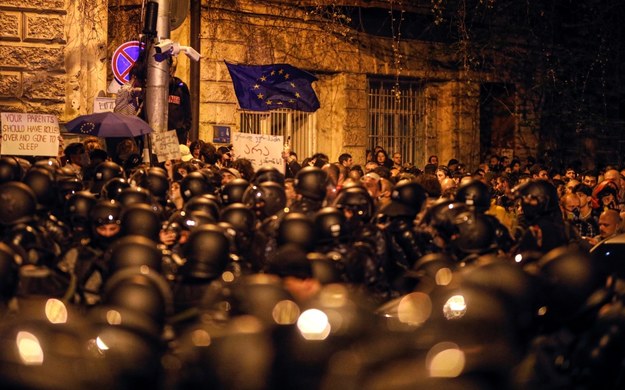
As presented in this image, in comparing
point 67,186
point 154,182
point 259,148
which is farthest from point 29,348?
point 259,148

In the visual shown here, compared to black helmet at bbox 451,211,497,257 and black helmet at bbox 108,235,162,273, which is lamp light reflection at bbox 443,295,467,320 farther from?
black helmet at bbox 451,211,497,257

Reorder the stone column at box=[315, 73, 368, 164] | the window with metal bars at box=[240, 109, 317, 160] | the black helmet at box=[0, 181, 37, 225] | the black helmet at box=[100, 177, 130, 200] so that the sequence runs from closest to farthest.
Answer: the black helmet at box=[0, 181, 37, 225]
the black helmet at box=[100, 177, 130, 200]
the window with metal bars at box=[240, 109, 317, 160]
the stone column at box=[315, 73, 368, 164]

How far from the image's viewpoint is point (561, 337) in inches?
188

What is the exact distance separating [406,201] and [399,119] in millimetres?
13226

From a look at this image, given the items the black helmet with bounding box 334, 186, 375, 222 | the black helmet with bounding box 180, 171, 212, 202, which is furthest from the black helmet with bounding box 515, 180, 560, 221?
the black helmet with bounding box 180, 171, 212, 202

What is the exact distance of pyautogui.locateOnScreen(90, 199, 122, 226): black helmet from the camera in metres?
7.77

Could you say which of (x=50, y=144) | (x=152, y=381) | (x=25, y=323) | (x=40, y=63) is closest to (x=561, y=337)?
(x=152, y=381)

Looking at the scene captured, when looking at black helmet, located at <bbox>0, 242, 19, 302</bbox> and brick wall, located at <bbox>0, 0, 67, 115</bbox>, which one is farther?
brick wall, located at <bbox>0, 0, 67, 115</bbox>

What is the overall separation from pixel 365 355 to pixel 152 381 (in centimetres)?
68

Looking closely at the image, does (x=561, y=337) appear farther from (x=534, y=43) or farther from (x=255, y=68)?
(x=534, y=43)

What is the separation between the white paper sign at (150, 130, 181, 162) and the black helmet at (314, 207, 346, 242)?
464 cm

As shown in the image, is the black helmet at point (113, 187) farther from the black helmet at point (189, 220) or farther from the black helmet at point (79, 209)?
the black helmet at point (189, 220)

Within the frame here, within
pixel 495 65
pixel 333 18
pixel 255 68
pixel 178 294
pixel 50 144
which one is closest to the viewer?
pixel 178 294

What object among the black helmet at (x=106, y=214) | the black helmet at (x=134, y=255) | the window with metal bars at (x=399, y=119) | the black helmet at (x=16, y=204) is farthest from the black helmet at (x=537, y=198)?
the window with metal bars at (x=399, y=119)
